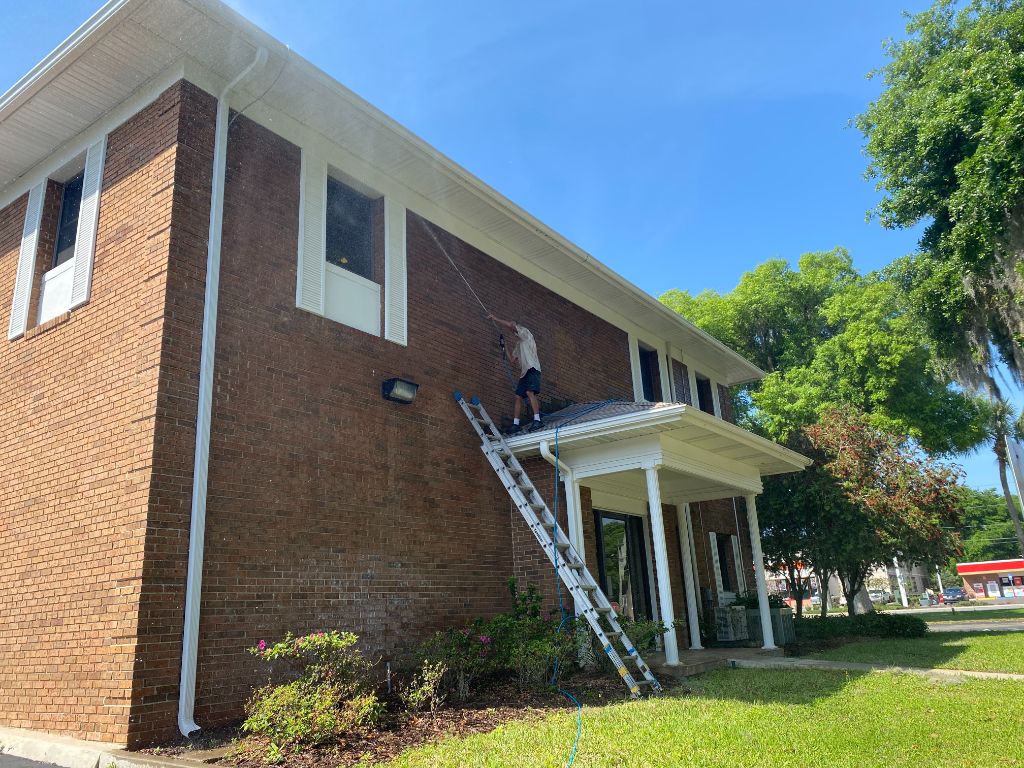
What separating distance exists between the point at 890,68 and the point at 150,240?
18025 millimetres

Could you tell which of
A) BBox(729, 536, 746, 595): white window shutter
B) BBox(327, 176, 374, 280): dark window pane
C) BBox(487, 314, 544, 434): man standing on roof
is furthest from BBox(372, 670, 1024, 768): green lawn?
BBox(729, 536, 746, 595): white window shutter

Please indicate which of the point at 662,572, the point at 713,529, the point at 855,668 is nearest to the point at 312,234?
the point at 662,572

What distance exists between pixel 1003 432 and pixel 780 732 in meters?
29.3

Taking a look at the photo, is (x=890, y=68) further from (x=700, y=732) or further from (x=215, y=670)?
(x=215, y=670)

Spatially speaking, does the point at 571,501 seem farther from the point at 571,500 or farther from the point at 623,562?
the point at 623,562

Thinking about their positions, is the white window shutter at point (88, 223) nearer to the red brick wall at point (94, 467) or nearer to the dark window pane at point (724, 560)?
the red brick wall at point (94, 467)

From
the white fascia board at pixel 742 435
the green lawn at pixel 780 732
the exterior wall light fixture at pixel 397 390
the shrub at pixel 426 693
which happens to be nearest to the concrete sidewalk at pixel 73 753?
the green lawn at pixel 780 732

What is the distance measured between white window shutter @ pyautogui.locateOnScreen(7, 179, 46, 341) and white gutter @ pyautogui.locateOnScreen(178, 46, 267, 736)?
3120 mm

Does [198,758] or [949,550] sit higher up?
[949,550]

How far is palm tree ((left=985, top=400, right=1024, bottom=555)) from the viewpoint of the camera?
2796 centimetres

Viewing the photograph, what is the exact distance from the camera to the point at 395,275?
9711 millimetres

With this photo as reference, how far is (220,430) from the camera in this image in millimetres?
7078

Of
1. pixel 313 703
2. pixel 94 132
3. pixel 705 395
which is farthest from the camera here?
pixel 705 395

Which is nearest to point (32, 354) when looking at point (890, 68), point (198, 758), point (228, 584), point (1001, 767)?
point (228, 584)
